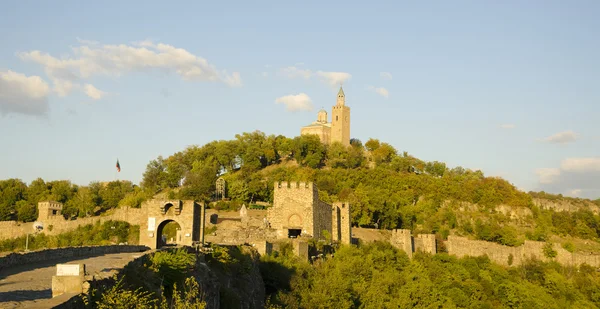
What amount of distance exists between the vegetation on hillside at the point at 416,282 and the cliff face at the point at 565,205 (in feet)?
70.2

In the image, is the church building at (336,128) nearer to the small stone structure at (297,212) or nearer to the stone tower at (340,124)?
the stone tower at (340,124)

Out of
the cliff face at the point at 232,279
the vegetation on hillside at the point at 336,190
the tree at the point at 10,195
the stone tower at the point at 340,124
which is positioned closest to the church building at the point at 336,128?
the stone tower at the point at 340,124

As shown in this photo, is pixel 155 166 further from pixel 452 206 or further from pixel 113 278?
pixel 113 278

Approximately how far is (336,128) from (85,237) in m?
45.8

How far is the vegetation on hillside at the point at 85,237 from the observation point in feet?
144

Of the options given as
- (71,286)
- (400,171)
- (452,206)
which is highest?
(400,171)

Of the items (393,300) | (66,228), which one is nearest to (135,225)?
(66,228)

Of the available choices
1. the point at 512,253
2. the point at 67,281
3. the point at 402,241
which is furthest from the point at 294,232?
the point at 67,281

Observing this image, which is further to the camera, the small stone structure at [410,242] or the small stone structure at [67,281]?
the small stone structure at [410,242]

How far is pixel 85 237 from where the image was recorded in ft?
149

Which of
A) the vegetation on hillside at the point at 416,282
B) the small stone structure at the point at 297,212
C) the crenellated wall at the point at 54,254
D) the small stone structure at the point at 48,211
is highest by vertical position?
the small stone structure at the point at 48,211

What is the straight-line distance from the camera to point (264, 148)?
75938mm

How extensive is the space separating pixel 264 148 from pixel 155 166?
11.9m

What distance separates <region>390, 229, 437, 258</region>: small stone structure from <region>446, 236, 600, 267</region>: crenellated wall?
85.2 inches
